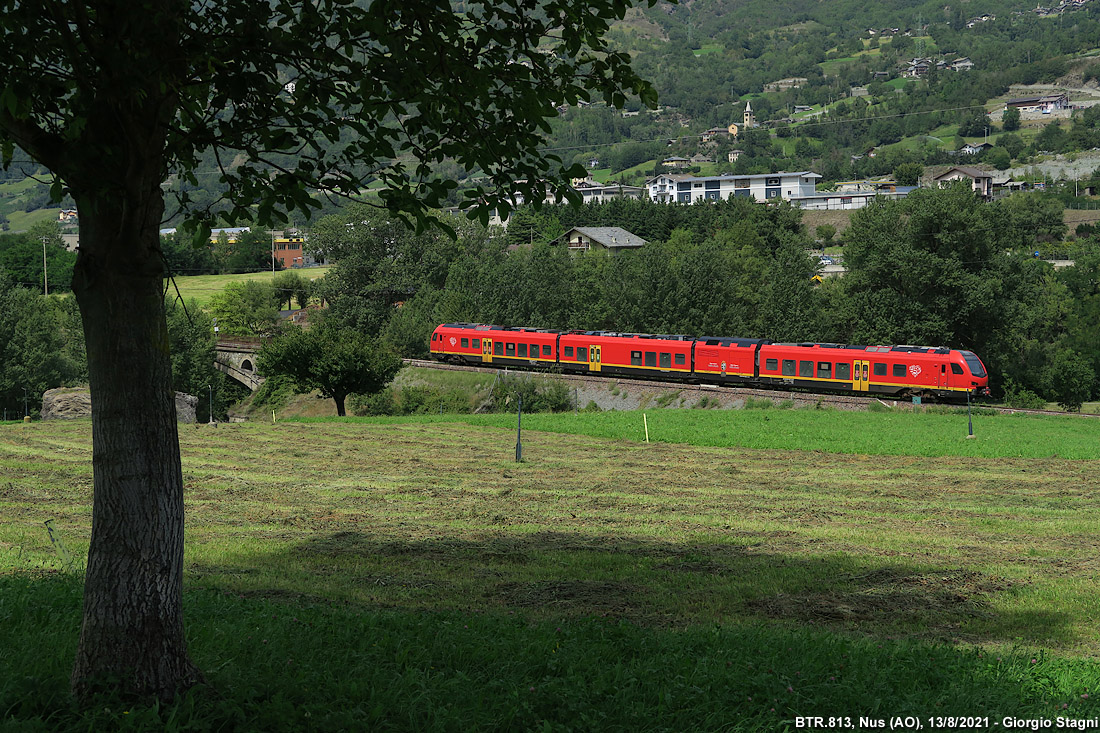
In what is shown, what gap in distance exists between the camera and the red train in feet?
143

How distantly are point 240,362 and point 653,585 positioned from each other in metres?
76.6

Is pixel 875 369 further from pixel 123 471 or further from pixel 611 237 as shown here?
pixel 611 237

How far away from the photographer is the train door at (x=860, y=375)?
1773 inches

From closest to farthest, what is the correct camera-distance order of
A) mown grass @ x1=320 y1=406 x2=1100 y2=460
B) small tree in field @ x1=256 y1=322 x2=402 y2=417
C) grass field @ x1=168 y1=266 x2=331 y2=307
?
mown grass @ x1=320 y1=406 x2=1100 y2=460 → small tree in field @ x1=256 y1=322 x2=402 y2=417 → grass field @ x1=168 y1=266 x2=331 y2=307

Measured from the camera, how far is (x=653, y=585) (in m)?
11.0

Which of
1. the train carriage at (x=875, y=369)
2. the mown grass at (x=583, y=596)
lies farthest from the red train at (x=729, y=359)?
the mown grass at (x=583, y=596)

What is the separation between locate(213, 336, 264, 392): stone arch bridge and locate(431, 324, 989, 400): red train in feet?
75.1

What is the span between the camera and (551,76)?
684 cm

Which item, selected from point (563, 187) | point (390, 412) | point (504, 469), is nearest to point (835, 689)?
point (563, 187)

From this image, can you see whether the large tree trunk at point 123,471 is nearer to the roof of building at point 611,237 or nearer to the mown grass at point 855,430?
the mown grass at point 855,430

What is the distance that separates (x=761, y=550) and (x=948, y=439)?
2152 centimetres

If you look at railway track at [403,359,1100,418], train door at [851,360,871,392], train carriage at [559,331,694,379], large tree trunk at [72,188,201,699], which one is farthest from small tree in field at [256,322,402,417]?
large tree trunk at [72,188,201,699]

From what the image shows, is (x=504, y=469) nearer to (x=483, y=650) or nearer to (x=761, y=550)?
(x=761, y=550)

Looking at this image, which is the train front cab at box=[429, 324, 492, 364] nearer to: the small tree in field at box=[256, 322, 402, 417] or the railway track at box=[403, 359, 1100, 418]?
the railway track at box=[403, 359, 1100, 418]
